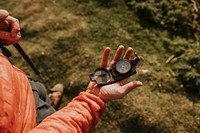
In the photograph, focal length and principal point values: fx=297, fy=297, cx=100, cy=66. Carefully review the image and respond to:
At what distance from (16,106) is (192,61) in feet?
10.4

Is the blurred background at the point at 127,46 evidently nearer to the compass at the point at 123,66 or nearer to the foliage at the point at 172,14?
the foliage at the point at 172,14

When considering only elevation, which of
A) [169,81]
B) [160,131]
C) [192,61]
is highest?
[192,61]

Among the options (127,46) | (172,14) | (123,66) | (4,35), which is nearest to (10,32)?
(4,35)

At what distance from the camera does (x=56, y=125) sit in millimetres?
2457

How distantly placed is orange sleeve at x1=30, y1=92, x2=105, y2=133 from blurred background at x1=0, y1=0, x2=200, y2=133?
184 cm

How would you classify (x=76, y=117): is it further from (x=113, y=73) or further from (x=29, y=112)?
(x=113, y=73)

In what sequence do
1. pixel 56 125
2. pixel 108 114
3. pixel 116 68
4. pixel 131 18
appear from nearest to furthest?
pixel 56 125, pixel 116 68, pixel 108 114, pixel 131 18

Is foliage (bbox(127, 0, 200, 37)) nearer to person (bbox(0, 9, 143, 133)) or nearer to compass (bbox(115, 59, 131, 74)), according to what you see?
compass (bbox(115, 59, 131, 74))

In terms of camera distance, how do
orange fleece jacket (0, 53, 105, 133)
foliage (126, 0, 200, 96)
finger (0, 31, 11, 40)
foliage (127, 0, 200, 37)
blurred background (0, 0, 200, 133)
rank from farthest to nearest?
foliage (127, 0, 200, 37) → foliage (126, 0, 200, 96) → blurred background (0, 0, 200, 133) → finger (0, 31, 11, 40) → orange fleece jacket (0, 53, 105, 133)

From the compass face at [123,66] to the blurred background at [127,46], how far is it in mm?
1510

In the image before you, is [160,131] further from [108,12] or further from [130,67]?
[108,12]

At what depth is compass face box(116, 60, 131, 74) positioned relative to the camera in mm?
3145

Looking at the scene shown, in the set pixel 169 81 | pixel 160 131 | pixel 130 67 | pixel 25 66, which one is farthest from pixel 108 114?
pixel 25 66

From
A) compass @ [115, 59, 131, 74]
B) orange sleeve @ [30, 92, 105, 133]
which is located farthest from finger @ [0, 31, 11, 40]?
compass @ [115, 59, 131, 74]
